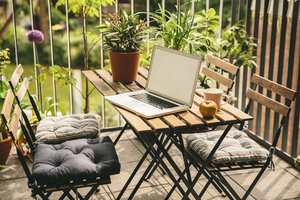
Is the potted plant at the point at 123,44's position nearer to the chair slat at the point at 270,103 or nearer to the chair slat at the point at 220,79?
the chair slat at the point at 220,79

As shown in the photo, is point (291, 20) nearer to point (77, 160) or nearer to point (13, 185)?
point (77, 160)

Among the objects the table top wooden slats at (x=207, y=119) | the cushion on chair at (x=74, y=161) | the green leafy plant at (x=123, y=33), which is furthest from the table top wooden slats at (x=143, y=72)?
the table top wooden slats at (x=207, y=119)

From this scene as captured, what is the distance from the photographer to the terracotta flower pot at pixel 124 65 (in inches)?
118

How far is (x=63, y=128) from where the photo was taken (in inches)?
116

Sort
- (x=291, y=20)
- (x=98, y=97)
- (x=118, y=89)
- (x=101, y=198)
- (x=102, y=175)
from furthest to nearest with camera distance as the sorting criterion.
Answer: (x=98, y=97)
(x=291, y=20)
(x=101, y=198)
(x=118, y=89)
(x=102, y=175)

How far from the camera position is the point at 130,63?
3029 millimetres

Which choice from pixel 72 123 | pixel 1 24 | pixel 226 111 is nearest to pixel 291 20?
pixel 226 111

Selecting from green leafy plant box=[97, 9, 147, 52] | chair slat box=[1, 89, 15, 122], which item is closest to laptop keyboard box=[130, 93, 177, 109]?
green leafy plant box=[97, 9, 147, 52]

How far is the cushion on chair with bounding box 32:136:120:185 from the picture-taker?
236 cm

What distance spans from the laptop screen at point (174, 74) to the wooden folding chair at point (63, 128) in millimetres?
498

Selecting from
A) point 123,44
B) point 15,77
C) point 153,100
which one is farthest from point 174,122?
point 15,77

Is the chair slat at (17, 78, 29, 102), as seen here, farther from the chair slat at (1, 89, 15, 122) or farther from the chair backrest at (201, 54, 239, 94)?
the chair backrest at (201, 54, 239, 94)

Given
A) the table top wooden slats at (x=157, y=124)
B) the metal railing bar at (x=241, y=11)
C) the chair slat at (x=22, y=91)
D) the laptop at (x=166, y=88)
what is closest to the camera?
the table top wooden slats at (x=157, y=124)

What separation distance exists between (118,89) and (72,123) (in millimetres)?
419
